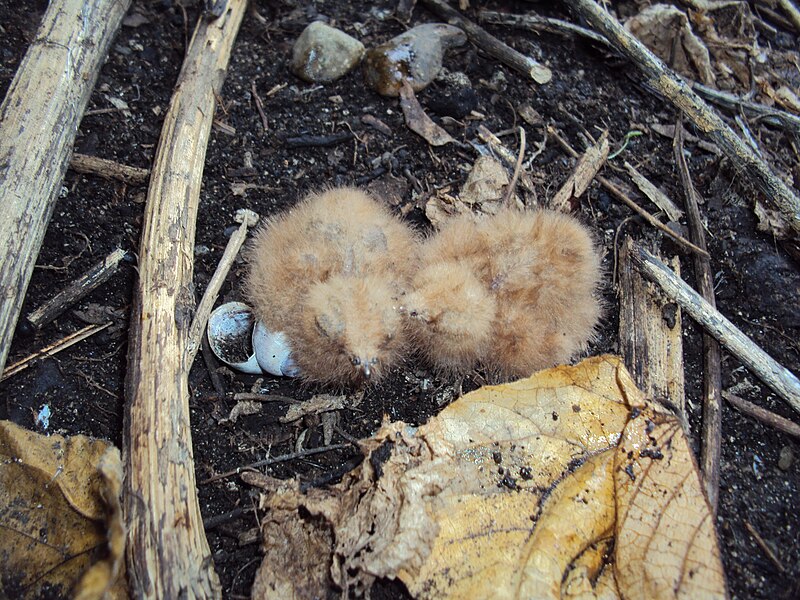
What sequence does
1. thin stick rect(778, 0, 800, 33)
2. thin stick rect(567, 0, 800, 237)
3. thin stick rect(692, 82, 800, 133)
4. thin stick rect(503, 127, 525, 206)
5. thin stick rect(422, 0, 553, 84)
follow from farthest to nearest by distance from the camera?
thin stick rect(778, 0, 800, 33) → thin stick rect(422, 0, 553, 84) → thin stick rect(692, 82, 800, 133) → thin stick rect(503, 127, 525, 206) → thin stick rect(567, 0, 800, 237)

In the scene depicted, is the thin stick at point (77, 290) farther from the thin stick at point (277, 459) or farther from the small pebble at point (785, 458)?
the small pebble at point (785, 458)

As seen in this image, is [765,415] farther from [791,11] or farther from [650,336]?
[791,11]

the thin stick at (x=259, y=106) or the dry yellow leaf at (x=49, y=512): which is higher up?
the thin stick at (x=259, y=106)

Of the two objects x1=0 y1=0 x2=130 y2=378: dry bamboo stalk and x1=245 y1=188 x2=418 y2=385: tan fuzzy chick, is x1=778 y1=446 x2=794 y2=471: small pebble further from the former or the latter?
x1=0 y1=0 x2=130 y2=378: dry bamboo stalk

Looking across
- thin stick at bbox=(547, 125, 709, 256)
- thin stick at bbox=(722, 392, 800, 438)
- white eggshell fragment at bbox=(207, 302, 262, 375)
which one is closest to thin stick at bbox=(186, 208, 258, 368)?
white eggshell fragment at bbox=(207, 302, 262, 375)

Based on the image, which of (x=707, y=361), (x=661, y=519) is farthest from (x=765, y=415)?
(x=661, y=519)

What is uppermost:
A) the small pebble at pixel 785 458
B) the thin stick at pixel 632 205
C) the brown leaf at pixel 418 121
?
the thin stick at pixel 632 205

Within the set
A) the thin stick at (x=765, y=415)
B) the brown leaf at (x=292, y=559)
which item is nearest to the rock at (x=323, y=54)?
the brown leaf at (x=292, y=559)
